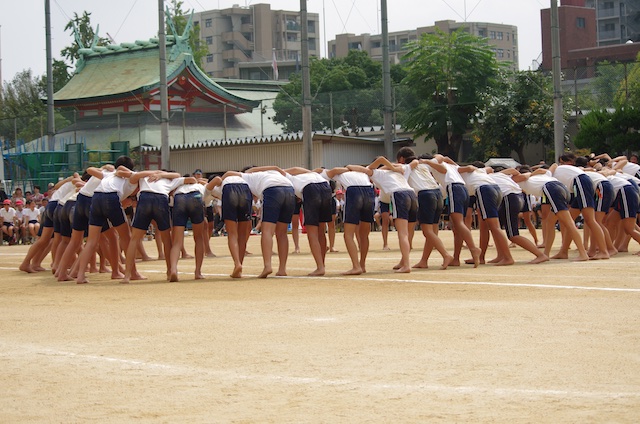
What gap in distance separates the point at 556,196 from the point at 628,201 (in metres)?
1.70

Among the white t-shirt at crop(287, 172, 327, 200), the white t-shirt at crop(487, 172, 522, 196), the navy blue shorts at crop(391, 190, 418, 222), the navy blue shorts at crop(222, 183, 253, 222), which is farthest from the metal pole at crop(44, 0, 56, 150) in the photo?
the navy blue shorts at crop(391, 190, 418, 222)

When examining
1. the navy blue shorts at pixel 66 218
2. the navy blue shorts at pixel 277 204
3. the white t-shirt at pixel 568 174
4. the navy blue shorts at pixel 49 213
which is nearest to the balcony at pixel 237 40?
the navy blue shorts at pixel 49 213

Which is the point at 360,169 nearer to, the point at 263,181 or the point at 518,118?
the point at 263,181

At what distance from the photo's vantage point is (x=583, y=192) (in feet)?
54.9

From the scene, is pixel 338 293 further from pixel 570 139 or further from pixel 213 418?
pixel 570 139

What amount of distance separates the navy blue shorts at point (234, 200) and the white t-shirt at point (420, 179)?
2569mm

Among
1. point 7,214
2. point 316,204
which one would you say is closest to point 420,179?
point 316,204

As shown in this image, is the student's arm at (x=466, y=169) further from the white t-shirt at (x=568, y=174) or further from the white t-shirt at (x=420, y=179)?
the white t-shirt at (x=568, y=174)

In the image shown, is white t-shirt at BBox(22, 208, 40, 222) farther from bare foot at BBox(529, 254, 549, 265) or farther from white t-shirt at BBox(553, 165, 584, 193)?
bare foot at BBox(529, 254, 549, 265)

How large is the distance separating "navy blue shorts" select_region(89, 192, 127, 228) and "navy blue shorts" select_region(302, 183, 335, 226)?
2.87m

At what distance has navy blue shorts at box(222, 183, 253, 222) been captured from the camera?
15258mm

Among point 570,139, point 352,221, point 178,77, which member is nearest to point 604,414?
point 352,221

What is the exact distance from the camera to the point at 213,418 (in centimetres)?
605

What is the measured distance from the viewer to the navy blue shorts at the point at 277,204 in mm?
15008
